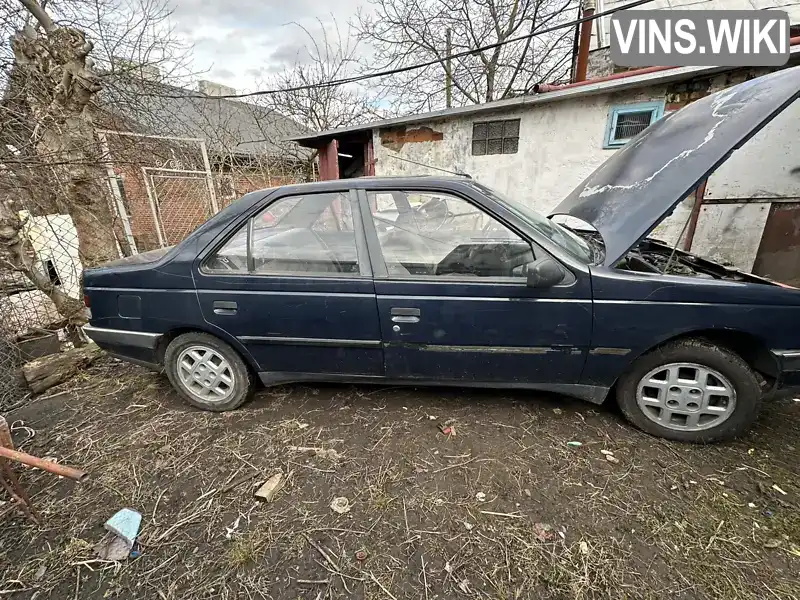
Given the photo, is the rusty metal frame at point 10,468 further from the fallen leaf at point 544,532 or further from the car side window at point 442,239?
the fallen leaf at point 544,532

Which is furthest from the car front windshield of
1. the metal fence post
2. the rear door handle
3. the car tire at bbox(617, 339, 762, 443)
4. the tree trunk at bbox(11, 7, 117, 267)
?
the metal fence post

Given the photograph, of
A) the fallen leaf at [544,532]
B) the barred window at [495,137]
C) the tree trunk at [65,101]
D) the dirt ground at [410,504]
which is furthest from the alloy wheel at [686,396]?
the tree trunk at [65,101]

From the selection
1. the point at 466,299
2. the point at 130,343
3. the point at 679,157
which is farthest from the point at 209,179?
the point at 679,157

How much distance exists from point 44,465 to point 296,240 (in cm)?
162

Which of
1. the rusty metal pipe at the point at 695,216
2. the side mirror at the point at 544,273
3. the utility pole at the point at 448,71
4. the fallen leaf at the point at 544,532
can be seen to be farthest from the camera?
the utility pole at the point at 448,71

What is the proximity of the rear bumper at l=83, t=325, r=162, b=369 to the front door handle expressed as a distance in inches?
67.8

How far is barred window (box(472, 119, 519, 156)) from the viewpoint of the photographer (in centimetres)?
622

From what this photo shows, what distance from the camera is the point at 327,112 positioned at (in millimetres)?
13438

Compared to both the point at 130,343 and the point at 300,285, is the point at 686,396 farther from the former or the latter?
the point at 130,343

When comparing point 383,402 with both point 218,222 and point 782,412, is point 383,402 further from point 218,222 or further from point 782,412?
point 782,412

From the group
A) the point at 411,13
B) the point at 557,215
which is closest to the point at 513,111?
the point at 557,215

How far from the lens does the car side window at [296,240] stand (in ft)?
7.35

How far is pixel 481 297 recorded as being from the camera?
2.07 meters

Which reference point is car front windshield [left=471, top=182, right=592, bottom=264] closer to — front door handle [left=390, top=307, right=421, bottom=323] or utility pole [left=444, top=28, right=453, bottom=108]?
front door handle [left=390, top=307, right=421, bottom=323]
